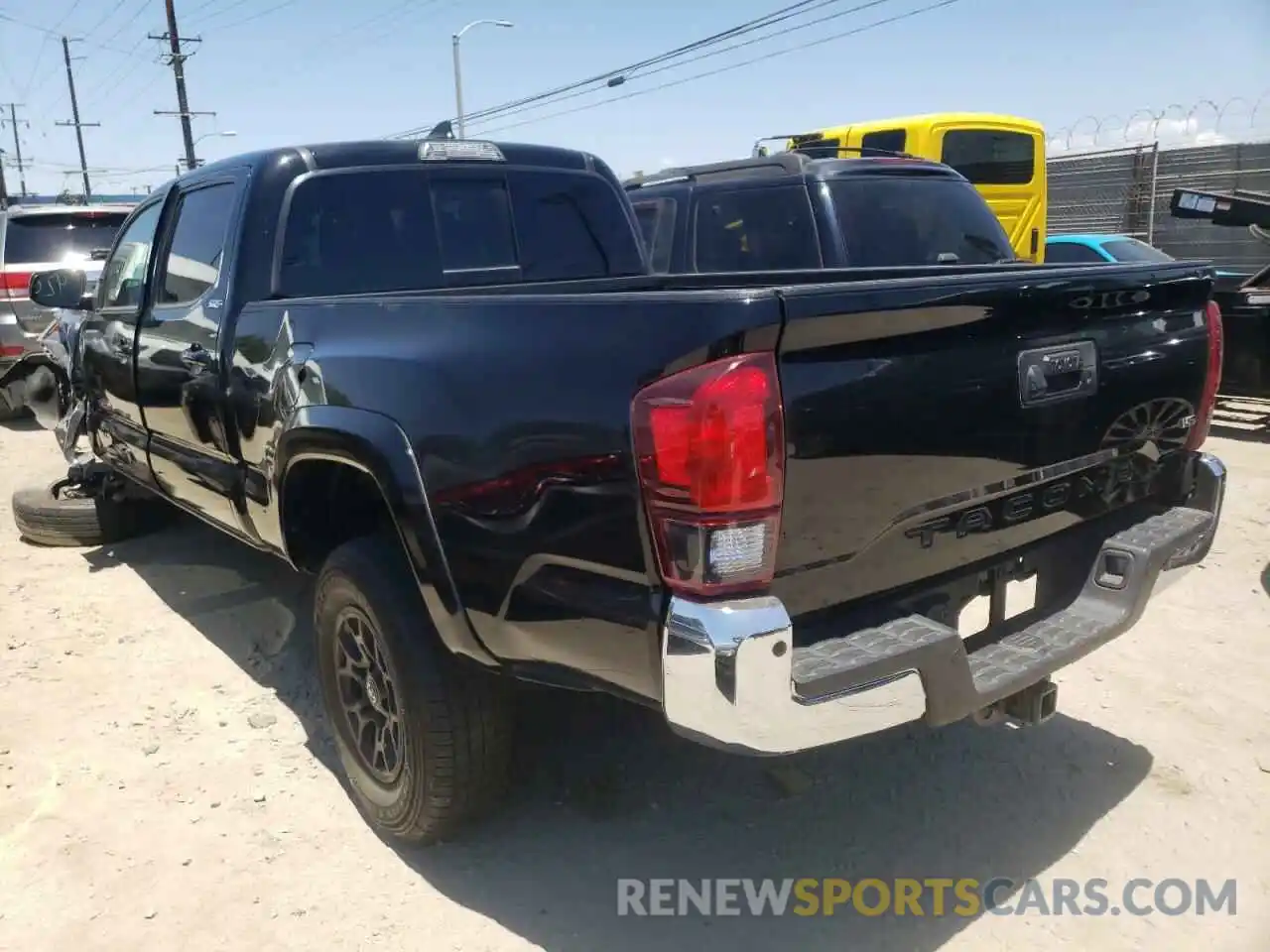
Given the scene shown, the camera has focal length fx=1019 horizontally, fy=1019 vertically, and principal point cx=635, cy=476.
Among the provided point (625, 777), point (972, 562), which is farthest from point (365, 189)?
point (972, 562)

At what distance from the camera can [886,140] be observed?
11586 millimetres

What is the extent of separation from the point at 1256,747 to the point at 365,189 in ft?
11.9

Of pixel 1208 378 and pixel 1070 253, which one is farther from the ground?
pixel 1208 378

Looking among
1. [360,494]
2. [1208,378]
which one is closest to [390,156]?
[360,494]

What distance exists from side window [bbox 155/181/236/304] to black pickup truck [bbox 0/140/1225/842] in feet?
0.12

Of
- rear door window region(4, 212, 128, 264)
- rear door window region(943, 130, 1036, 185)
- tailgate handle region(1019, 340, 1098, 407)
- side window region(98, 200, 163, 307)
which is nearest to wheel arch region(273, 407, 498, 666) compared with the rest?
tailgate handle region(1019, 340, 1098, 407)

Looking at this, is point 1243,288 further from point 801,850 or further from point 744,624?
point 744,624

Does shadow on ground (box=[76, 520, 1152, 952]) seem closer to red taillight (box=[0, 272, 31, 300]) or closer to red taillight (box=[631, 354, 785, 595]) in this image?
red taillight (box=[631, 354, 785, 595])

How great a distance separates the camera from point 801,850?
2920mm

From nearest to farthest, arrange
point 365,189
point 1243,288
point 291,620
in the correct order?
1. point 365,189
2. point 291,620
3. point 1243,288

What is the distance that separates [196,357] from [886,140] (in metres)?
9.67

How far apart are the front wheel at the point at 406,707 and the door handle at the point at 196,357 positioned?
1.05 m

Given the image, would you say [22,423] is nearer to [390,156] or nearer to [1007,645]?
[390,156]

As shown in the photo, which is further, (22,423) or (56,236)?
(22,423)
